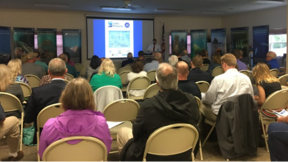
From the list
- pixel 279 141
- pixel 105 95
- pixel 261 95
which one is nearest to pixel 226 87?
pixel 261 95

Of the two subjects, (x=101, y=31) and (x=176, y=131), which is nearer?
(x=176, y=131)

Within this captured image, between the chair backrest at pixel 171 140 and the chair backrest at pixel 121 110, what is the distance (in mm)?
997

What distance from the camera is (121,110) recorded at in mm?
3021

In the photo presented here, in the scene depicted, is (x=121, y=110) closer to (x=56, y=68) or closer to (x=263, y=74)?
(x=56, y=68)

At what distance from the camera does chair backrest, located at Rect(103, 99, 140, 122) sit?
2965 mm

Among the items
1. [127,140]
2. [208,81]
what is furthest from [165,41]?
[127,140]

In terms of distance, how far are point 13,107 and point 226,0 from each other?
6.95 meters

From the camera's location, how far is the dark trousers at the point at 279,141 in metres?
2.37

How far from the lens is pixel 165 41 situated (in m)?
12.1

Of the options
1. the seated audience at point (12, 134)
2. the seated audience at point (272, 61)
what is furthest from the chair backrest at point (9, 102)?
the seated audience at point (272, 61)

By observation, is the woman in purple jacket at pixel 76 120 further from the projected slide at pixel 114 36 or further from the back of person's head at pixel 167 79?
the projected slide at pixel 114 36

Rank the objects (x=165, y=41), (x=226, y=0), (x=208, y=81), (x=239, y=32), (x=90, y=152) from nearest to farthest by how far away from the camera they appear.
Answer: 1. (x=90, y=152)
2. (x=208, y=81)
3. (x=226, y=0)
4. (x=239, y=32)
5. (x=165, y=41)

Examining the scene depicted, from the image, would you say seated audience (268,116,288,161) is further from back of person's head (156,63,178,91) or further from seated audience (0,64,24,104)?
seated audience (0,64,24,104)

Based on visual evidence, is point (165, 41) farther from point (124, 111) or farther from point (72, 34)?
point (124, 111)
